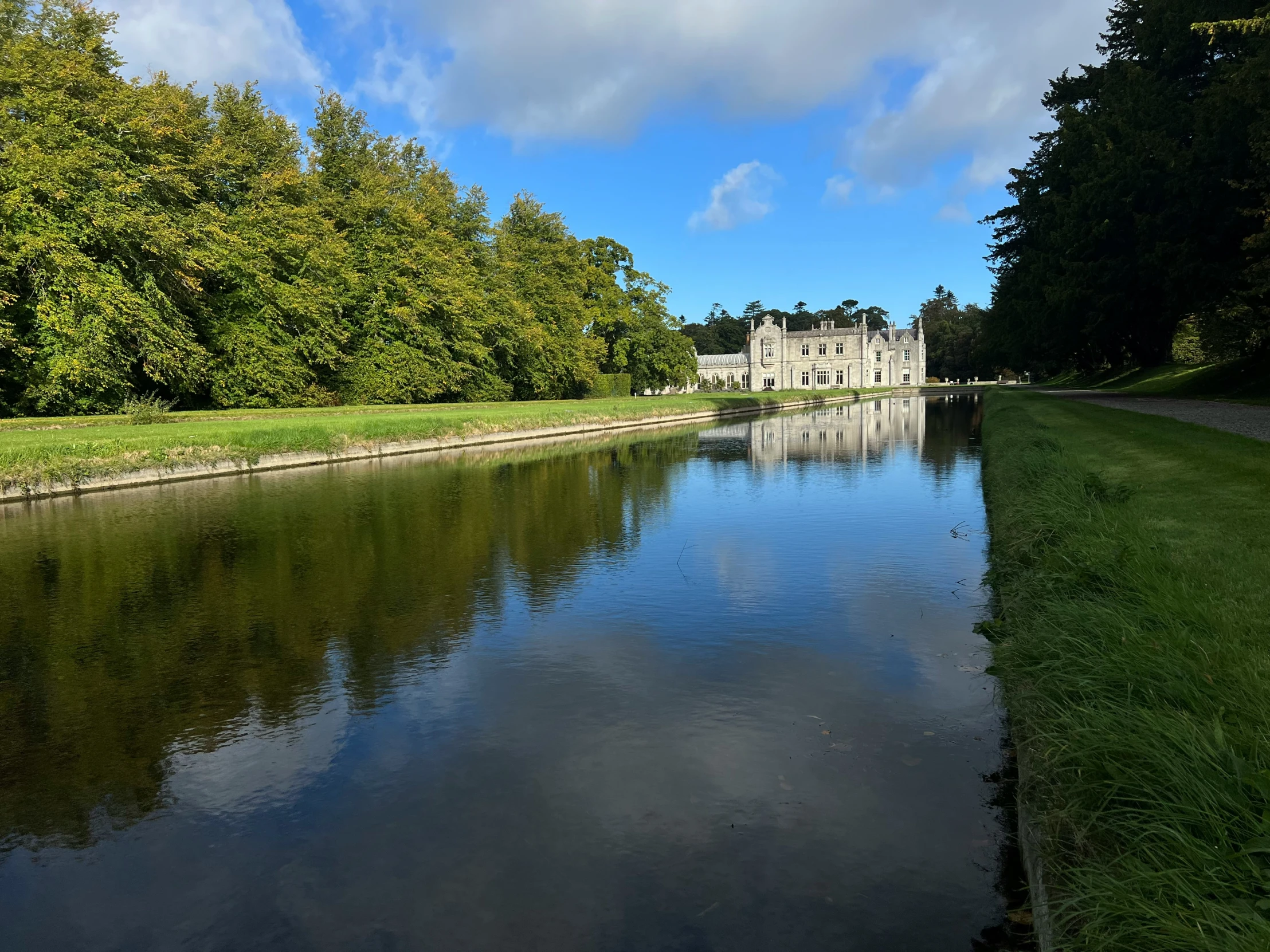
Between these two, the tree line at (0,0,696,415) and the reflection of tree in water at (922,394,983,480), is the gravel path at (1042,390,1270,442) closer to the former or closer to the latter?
the reflection of tree in water at (922,394,983,480)

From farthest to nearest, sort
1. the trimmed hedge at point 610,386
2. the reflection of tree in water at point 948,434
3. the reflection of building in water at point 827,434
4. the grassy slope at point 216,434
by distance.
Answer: the trimmed hedge at point 610,386 < the reflection of building in water at point 827,434 < the reflection of tree in water at point 948,434 < the grassy slope at point 216,434

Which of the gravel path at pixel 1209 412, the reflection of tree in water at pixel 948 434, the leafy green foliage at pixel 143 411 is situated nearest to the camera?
the gravel path at pixel 1209 412

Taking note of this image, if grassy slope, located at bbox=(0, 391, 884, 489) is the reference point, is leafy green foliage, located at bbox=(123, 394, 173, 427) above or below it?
above

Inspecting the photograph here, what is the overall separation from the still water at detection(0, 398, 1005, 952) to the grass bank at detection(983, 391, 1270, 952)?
698 mm

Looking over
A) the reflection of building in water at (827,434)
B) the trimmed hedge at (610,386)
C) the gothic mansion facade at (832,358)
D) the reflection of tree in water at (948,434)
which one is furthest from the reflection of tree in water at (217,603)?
the gothic mansion facade at (832,358)

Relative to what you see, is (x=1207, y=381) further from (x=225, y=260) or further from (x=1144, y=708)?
(x=225, y=260)

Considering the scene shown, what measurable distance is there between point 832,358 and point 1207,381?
7908cm

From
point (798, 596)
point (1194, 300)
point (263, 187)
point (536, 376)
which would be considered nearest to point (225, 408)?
point (263, 187)

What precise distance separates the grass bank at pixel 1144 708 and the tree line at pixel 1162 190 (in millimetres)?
17066

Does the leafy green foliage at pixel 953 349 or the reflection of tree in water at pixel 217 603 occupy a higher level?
the leafy green foliage at pixel 953 349

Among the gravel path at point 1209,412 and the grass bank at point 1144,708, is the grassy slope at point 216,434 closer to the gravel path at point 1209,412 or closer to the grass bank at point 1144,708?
the grass bank at point 1144,708

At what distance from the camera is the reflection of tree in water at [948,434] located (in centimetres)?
2155

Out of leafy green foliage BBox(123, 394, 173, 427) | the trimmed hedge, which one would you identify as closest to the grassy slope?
leafy green foliage BBox(123, 394, 173, 427)

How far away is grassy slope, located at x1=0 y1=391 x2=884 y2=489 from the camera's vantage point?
54.0 feet
